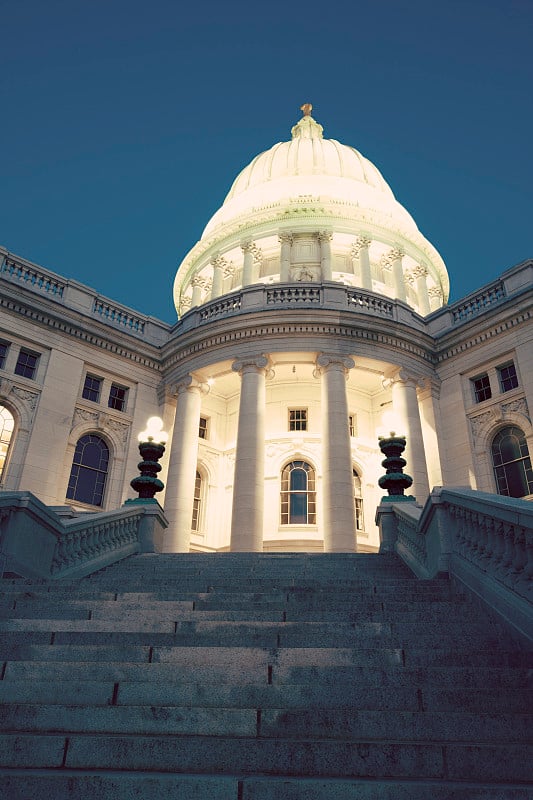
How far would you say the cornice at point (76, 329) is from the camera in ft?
78.9

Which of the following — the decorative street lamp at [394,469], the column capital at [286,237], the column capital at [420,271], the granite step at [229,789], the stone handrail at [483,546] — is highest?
the column capital at [420,271]

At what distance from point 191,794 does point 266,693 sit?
4.96 feet

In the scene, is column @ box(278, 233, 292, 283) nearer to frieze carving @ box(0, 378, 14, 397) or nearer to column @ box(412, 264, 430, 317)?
column @ box(412, 264, 430, 317)

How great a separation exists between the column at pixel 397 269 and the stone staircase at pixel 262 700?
96.8 feet

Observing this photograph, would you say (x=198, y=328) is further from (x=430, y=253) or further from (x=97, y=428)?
(x=430, y=253)

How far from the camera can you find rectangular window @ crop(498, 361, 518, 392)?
2431 cm

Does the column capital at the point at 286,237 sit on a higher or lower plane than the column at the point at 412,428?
higher

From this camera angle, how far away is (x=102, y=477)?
81.7 ft

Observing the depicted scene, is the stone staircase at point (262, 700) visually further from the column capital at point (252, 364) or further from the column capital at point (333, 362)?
the column capital at point (252, 364)

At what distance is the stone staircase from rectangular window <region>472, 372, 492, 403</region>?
1849 centimetres

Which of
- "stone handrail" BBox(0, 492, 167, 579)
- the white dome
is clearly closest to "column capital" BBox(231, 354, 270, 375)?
"stone handrail" BBox(0, 492, 167, 579)

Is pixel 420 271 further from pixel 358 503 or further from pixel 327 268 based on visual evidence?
pixel 358 503

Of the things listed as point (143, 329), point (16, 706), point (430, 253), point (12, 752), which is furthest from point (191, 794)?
point (430, 253)

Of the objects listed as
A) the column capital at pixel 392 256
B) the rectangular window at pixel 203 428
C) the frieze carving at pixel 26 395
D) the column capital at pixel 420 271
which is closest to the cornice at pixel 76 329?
the frieze carving at pixel 26 395
